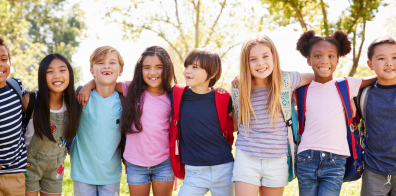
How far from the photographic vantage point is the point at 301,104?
9.36ft

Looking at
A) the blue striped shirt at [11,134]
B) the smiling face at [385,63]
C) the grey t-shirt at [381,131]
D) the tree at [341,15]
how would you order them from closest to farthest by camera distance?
the blue striped shirt at [11,134] < the grey t-shirt at [381,131] < the smiling face at [385,63] < the tree at [341,15]

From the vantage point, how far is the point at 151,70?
306 cm

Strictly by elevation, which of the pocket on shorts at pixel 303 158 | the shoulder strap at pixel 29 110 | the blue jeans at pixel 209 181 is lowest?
the blue jeans at pixel 209 181

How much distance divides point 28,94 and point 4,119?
0.36 m

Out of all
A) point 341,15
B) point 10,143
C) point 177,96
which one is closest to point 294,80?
point 177,96

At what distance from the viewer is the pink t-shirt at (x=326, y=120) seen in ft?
8.73

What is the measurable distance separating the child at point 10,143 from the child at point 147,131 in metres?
0.58

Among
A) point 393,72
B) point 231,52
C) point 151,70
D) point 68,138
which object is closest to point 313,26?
point 231,52

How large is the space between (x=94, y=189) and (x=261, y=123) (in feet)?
5.59

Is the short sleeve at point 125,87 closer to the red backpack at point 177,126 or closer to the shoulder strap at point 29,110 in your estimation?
the red backpack at point 177,126

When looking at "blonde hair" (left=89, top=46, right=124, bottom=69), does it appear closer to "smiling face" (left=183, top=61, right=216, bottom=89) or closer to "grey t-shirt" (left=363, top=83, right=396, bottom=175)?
"smiling face" (left=183, top=61, right=216, bottom=89)

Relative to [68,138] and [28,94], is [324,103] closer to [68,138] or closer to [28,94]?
[68,138]

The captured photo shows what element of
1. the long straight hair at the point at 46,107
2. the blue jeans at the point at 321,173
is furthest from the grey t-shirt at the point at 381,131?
the long straight hair at the point at 46,107

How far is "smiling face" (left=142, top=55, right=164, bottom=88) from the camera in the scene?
10.0 ft
